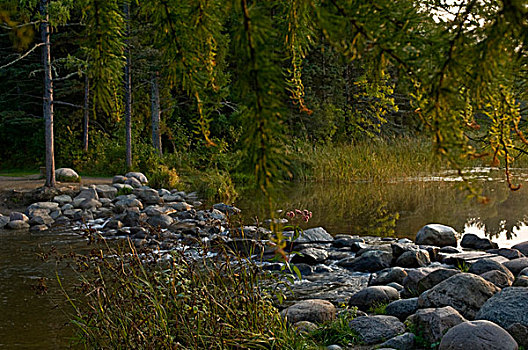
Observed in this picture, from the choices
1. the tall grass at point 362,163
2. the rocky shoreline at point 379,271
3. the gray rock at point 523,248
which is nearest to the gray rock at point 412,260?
the rocky shoreline at point 379,271

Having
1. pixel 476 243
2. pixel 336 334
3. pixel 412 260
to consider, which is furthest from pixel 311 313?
pixel 476 243

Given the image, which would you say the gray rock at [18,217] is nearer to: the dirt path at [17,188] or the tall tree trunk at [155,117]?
Answer: the dirt path at [17,188]

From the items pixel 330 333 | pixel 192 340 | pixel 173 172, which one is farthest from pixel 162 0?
pixel 173 172

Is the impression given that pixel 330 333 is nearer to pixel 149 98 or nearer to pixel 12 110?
pixel 149 98

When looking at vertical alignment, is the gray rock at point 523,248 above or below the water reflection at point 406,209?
above

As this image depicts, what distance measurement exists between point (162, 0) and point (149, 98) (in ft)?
78.9

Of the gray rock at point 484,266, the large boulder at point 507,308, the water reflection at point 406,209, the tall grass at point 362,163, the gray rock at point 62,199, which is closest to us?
the large boulder at point 507,308

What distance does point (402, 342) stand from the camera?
4602mm

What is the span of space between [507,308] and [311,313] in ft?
6.34

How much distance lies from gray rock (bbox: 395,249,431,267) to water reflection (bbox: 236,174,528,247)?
84.9 inches

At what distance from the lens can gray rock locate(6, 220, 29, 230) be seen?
11.9 metres


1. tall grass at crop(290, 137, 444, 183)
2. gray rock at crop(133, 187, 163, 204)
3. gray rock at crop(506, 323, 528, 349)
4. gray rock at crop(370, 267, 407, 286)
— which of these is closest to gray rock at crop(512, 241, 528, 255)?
gray rock at crop(370, 267, 407, 286)

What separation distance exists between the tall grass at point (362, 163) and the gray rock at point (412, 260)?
36.0 ft

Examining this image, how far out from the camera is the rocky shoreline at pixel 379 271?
14.7 ft
